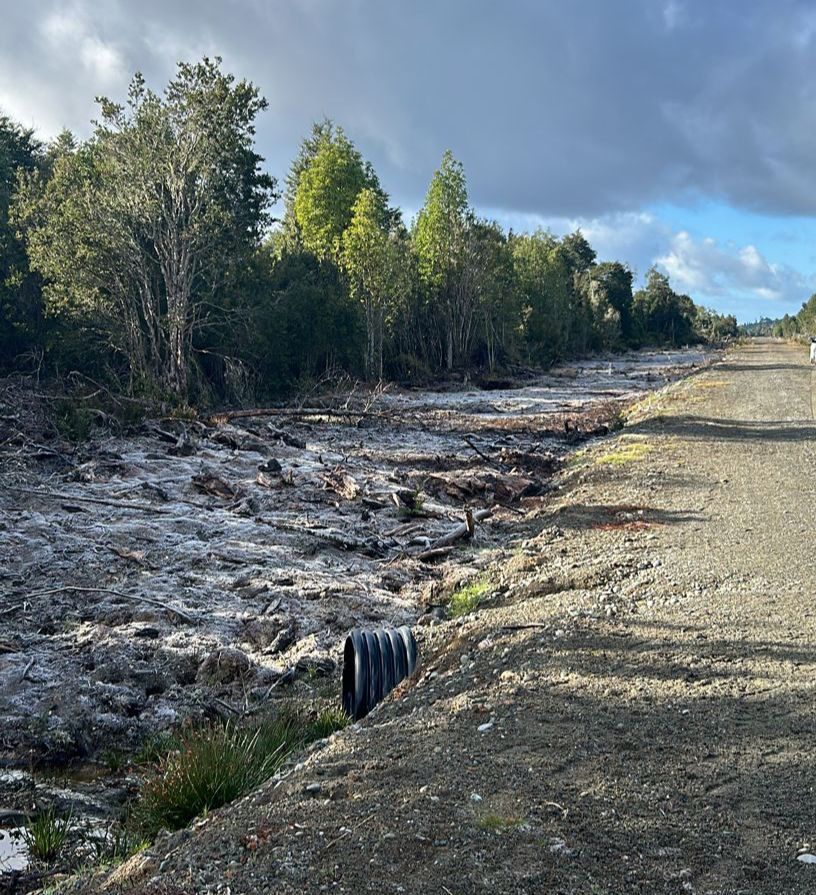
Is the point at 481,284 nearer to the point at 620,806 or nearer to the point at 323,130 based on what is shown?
the point at 323,130

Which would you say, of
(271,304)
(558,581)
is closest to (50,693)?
(558,581)

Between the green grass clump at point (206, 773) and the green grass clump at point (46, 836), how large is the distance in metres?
0.38

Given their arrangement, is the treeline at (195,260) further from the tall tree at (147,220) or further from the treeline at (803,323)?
the treeline at (803,323)

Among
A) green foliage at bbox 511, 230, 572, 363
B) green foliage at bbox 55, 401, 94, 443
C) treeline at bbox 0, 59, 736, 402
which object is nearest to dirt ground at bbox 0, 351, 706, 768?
green foliage at bbox 55, 401, 94, 443

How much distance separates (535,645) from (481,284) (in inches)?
1533

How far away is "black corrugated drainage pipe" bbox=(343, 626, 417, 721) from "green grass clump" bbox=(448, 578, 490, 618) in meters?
1.62

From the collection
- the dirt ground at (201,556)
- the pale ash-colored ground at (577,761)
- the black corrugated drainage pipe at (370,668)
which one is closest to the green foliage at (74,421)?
the dirt ground at (201,556)

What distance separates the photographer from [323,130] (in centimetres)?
4184

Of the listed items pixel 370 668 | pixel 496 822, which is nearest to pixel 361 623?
pixel 370 668

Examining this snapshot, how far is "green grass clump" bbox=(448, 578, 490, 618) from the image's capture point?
7707mm

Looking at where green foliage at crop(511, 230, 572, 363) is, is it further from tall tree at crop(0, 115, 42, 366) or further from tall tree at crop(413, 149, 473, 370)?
tall tree at crop(0, 115, 42, 366)

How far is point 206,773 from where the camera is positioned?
444 cm

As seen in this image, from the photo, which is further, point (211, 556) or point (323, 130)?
point (323, 130)

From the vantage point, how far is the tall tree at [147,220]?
2227 centimetres
